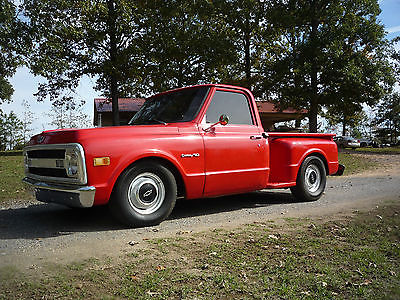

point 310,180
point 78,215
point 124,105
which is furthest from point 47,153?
point 124,105

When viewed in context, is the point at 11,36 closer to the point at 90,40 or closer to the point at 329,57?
the point at 90,40

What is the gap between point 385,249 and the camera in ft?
12.2

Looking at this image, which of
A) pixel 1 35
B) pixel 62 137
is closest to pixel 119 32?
pixel 1 35

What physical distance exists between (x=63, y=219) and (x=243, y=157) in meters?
2.95

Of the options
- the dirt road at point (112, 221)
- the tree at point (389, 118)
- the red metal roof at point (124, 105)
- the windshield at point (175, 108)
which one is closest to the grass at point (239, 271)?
the dirt road at point (112, 221)

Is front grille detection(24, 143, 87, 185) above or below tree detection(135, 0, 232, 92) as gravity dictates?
below

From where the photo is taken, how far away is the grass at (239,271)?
273 cm

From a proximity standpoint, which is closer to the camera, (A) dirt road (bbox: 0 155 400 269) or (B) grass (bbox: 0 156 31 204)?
(A) dirt road (bbox: 0 155 400 269)

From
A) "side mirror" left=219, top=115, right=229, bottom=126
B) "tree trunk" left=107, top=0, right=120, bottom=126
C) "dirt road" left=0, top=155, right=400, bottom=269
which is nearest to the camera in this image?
"dirt road" left=0, top=155, right=400, bottom=269

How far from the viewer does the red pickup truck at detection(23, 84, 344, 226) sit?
173 inches

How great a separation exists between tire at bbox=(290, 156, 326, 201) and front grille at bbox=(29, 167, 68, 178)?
4.23 metres

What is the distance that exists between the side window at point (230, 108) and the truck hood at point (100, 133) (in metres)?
0.80

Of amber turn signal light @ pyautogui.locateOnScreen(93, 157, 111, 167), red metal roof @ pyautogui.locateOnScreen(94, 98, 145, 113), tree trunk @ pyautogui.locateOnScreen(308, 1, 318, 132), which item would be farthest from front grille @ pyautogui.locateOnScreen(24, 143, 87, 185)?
red metal roof @ pyautogui.locateOnScreen(94, 98, 145, 113)

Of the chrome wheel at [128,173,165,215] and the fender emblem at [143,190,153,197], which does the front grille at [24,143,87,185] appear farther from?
the fender emblem at [143,190,153,197]
